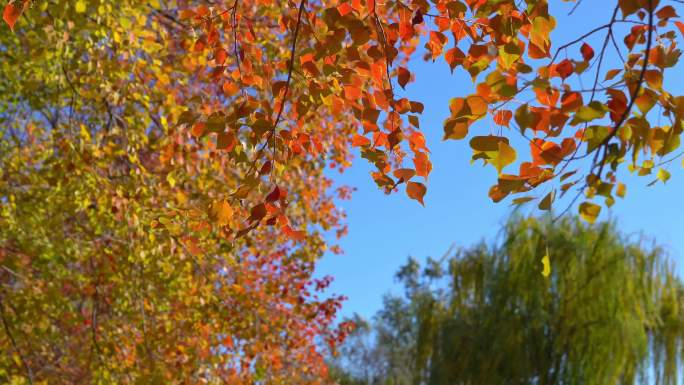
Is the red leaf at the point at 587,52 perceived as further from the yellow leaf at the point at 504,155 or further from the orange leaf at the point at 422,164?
the orange leaf at the point at 422,164

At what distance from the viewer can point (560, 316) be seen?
914 centimetres

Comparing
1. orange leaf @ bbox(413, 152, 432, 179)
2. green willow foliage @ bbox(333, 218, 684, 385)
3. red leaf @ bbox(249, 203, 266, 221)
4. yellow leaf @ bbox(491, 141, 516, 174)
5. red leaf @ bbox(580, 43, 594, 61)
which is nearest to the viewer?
yellow leaf @ bbox(491, 141, 516, 174)

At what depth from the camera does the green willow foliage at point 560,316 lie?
8.73 metres

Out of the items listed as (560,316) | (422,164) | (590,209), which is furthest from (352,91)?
(560,316)

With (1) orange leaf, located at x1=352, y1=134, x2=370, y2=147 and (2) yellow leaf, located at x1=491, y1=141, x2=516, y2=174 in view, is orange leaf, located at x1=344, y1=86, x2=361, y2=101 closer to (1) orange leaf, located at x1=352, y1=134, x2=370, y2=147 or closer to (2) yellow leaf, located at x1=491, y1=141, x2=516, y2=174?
(1) orange leaf, located at x1=352, y1=134, x2=370, y2=147

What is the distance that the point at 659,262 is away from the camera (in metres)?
9.28

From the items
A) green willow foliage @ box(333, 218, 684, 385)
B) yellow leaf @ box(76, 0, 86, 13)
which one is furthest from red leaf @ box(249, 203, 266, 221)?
green willow foliage @ box(333, 218, 684, 385)

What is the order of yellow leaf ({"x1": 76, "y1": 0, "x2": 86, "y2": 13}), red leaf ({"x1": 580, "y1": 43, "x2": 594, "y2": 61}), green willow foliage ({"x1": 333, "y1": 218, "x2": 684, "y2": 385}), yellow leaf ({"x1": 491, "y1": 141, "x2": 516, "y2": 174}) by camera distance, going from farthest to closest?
green willow foliage ({"x1": 333, "y1": 218, "x2": 684, "y2": 385}), yellow leaf ({"x1": 76, "y1": 0, "x2": 86, "y2": 13}), red leaf ({"x1": 580, "y1": 43, "x2": 594, "y2": 61}), yellow leaf ({"x1": 491, "y1": 141, "x2": 516, "y2": 174})

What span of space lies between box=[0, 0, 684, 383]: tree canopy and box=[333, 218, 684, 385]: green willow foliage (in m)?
2.22

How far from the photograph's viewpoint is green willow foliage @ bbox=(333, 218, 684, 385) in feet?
28.7

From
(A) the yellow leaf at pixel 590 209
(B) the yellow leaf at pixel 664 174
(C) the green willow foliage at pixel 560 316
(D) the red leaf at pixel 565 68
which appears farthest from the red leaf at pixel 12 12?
(C) the green willow foliage at pixel 560 316

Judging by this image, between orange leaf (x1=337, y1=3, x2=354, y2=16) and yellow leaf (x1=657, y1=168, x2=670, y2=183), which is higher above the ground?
orange leaf (x1=337, y1=3, x2=354, y2=16)

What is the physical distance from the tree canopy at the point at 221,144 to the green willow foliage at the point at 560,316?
7.28 ft

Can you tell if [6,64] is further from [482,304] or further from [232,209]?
[482,304]
